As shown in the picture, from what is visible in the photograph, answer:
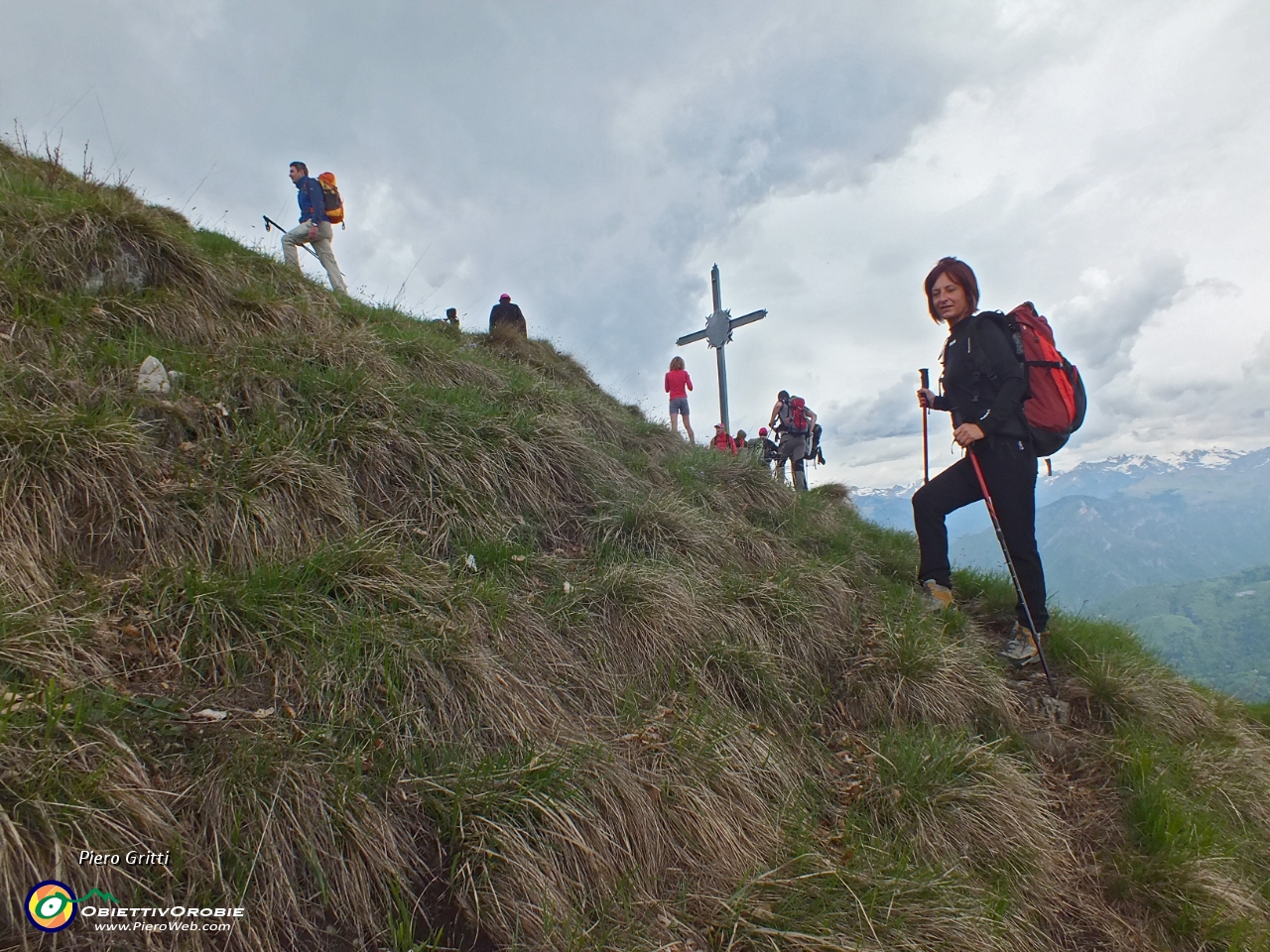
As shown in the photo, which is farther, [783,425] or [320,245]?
[783,425]

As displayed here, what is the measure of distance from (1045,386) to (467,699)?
15.2 ft

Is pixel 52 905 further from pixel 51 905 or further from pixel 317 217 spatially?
pixel 317 217

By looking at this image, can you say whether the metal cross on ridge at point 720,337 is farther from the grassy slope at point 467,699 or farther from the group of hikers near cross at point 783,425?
the grassy slope at point 467,699

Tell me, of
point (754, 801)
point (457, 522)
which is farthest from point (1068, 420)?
point (457, 522)

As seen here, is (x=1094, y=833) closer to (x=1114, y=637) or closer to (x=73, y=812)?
(x=1114, y=637)

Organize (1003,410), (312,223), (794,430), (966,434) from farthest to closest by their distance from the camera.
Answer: (794,430)
(312,223)
(966,434)
(1003,410)

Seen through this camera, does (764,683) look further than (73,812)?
Yes

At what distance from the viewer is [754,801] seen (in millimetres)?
3070

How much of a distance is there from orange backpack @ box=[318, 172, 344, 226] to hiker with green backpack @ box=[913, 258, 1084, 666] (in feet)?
30.3

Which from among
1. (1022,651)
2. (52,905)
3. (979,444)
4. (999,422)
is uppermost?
(999,422)

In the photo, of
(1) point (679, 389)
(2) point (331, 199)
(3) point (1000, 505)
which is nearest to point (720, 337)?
(1) point (679, 389)

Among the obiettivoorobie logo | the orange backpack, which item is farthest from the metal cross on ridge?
the obiettivoorobie logo

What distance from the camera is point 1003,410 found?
442 centimetres

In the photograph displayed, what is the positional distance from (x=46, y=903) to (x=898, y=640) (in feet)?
15.1
